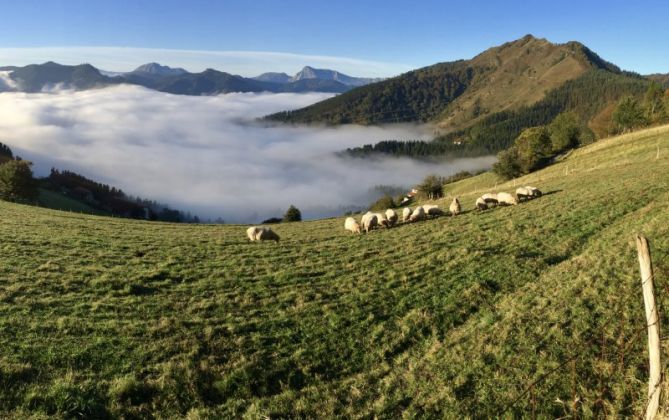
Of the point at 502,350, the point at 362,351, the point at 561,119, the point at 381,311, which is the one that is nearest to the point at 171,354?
the point at 362,351

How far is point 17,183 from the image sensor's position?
278 feet

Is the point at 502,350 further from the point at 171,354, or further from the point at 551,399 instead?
the point at 171,354

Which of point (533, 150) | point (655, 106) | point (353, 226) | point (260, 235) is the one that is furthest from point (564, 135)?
point (260, 235)

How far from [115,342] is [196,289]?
509 centimetres

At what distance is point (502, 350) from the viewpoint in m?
10.7

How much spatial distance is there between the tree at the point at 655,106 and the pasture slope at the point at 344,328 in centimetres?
9985

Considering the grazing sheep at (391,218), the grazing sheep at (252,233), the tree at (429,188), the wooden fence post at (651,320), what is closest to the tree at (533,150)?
the tree at (429,188)

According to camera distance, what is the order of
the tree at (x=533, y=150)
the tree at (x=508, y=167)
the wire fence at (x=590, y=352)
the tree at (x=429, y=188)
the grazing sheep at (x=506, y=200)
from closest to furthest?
the wire fence at (x=590, y=352) < the grazing sheep at (x=506, y=200) < the tree at (x=508, y=167) < the tree at (x=533, y=150) < the tree at (x=429, y=188)

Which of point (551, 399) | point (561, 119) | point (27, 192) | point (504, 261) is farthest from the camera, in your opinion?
point (561, 119)

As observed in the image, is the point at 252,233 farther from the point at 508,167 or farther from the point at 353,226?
the point at 508,167

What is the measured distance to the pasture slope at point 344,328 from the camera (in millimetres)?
9250

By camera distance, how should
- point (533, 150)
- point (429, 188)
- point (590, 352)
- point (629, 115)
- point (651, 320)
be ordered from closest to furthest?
point (651, 320) → point (590, 352) → point (533, 150) → point (629, 115) → point (429, 188)

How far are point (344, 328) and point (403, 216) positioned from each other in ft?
72.8

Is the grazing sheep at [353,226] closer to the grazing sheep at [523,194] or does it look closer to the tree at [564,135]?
the grazing sheep at [523,194]
